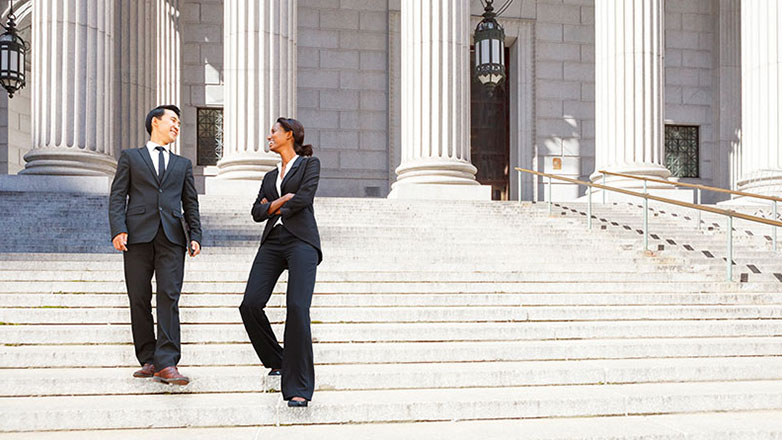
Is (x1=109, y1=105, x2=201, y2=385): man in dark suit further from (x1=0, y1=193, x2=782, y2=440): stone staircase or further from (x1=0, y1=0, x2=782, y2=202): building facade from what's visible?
(x1=0, y1=0, x2=782, y2=202): building facade

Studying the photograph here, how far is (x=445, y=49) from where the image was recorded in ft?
54.5

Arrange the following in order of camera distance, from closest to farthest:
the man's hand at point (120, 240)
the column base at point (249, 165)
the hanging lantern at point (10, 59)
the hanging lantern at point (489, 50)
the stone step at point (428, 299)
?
the man's hand at point (120, 240) → the stone step at point (428, 299) → the column base at point (249, 165) → the hanging lantern at point (489, 50) → the hanging lantern at point (10, 59)

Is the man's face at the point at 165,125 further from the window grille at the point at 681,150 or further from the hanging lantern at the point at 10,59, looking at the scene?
the window grille at the point at 681,150

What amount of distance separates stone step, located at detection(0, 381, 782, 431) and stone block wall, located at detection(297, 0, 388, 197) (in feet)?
52.2

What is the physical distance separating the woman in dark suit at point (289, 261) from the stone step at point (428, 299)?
2362 millimetres

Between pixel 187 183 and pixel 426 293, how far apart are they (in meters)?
3.75

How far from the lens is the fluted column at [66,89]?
48.3 ft

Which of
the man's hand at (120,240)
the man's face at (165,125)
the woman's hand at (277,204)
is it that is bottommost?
the man's hand at (120,240)

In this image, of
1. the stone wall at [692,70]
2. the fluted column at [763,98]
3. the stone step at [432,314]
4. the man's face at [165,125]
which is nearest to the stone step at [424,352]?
the stone step at [432,314]

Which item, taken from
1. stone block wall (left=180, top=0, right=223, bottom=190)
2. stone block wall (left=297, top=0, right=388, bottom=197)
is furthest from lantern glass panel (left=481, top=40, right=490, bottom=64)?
stone block wall (left=180, top=0, right=223, bottom=190)

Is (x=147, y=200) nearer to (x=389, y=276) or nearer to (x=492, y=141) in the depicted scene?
(x=389, y=276)

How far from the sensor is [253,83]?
1602 cm

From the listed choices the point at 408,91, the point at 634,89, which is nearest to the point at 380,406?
the point at 408,91

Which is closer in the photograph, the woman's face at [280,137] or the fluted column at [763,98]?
the woman's face at [280,137]
